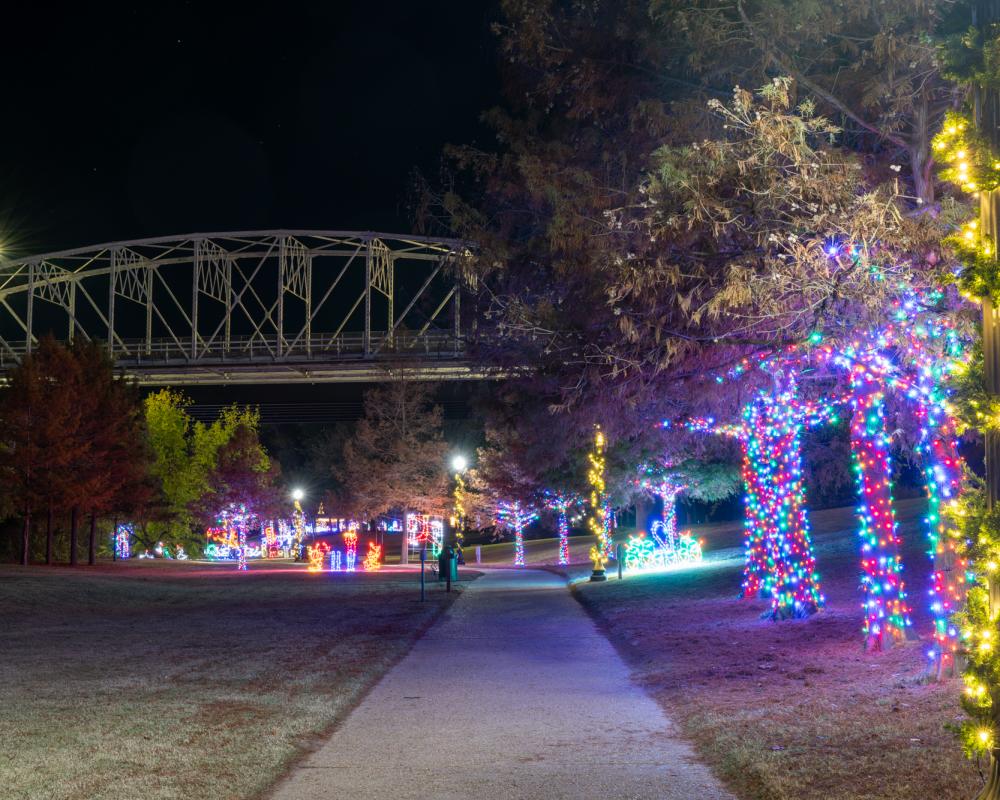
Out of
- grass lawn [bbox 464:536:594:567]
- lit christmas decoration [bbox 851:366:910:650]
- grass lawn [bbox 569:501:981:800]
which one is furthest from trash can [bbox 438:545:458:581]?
grass lawn [bbox 464:536:594:567]

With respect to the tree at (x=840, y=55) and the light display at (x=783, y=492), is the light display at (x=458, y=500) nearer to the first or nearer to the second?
the light display at (x=783, y=492)

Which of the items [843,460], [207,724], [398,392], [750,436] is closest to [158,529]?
[398,392]

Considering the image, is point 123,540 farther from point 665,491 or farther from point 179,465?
point 665,491

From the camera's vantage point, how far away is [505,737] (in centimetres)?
850

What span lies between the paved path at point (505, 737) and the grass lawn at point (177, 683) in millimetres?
413

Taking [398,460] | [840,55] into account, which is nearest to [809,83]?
[840,55]

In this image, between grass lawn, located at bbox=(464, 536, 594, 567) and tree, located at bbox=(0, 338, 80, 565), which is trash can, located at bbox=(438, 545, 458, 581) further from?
grass lawn, located at bbox=(464, 536, 594, 567)

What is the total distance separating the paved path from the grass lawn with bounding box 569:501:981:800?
39 cm

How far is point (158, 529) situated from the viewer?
55.6 metres

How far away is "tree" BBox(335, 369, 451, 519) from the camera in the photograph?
47.9 meters

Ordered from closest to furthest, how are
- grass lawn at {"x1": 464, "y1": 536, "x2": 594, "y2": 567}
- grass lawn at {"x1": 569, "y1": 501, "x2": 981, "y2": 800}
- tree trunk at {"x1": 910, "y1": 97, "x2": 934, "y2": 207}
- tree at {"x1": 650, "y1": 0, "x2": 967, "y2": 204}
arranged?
grass lawn at {"x1": 569, "y1": 501, "x2": 981, "y2": 800} → tree at {"x1": 650, "y1": 0, "x2": 967, "y2": 204} → tree trunk at {"x1": 910, "y1": 97, "x2": 934, "y2": 207} → grass lawn at {"x1": 464, "y1": 536, "x2": 594, "y2": 567}

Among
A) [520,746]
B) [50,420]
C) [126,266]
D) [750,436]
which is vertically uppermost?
[126,266]

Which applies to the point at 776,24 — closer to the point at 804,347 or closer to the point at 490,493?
the point at 804,347

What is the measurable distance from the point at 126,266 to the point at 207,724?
6494 centimetres
